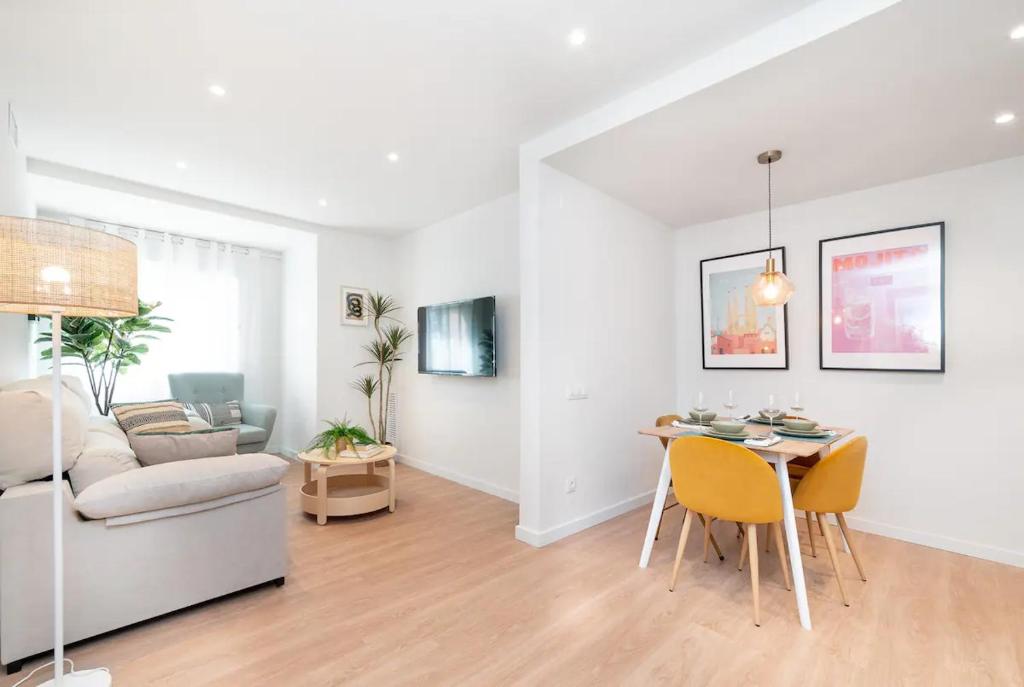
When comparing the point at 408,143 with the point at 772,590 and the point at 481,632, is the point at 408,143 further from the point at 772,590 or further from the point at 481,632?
the point at 772,590

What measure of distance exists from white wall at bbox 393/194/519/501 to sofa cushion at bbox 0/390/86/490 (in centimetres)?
294

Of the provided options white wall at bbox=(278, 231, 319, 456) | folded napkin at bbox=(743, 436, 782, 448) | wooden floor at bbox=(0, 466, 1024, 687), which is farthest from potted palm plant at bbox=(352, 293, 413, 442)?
folded napkin at bbox=(743, 436, 782, 448)

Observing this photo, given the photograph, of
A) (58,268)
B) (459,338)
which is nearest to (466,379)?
(459,338)

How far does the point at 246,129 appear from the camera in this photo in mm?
3020

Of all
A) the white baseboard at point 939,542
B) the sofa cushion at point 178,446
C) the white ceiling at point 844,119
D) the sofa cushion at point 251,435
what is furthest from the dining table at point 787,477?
the sofa cushion at point 251,435

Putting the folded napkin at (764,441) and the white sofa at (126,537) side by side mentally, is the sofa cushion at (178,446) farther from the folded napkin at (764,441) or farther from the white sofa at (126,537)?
the folded napkin at (764,441)

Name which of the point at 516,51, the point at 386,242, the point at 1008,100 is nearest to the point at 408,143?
the point at 516,51

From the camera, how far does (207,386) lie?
5.11 meters

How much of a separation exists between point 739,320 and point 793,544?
87.8 inches

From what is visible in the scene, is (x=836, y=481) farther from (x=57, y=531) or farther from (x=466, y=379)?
(x=57, y=531)

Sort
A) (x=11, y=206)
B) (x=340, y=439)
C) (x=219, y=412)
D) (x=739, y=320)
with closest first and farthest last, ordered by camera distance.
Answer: (x=11, y=206) → (x=340, y=439) → (x=739, y=320) → (x=219, y=412)

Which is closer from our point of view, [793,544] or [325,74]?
[793,544]

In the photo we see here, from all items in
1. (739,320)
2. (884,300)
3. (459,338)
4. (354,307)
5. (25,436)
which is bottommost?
(25,436)

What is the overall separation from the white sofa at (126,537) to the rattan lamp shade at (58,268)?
2.41 ft
